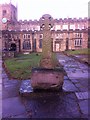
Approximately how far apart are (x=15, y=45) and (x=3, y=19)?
1520cm

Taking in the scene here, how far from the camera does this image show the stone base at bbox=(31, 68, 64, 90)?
739 centimetres

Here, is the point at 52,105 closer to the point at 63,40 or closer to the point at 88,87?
the point at 88,87

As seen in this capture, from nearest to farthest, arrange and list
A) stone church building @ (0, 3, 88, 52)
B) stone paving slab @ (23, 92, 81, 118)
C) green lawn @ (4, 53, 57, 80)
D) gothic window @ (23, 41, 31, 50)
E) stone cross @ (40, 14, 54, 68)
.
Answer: stone paving slab @ (23, 92, 81, 118), stone cross @ (40, 14, 54, 68), green lawn @ (4, 53, 57, 80), stone church building @ (0, 3, 88, 52), gothic window @ (23, 41, 31, 50)

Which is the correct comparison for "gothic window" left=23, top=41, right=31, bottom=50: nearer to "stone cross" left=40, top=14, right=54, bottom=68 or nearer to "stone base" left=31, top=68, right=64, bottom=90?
"stone cross" left=40, top=14, right=54, bottom=68

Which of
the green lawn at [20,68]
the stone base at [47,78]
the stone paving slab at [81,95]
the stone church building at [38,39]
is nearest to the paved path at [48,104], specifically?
the stone paving slab at [81,95]

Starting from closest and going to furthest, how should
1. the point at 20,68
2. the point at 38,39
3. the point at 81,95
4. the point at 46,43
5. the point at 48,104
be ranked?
the point at 48,104 → the point at 81,95 → the point at 46,43 → the point at 20,68 → the point at 38,39

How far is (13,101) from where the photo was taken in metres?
6.97

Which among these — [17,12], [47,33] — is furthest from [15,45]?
[47,33]

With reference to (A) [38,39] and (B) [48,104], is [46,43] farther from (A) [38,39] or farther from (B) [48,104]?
(A) [38,39]

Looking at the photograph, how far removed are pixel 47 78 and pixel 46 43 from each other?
153 cm

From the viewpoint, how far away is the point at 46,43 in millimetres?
8250

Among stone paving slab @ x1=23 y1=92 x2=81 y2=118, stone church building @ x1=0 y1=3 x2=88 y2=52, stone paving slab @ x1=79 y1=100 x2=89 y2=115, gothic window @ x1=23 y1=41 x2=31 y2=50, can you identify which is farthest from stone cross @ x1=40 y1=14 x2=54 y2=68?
gothic window @ x1=23 y1=41 x2=31 y2=50

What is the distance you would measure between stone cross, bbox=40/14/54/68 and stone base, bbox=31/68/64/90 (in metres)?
0.65

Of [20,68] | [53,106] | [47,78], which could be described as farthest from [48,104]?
[20,68]
